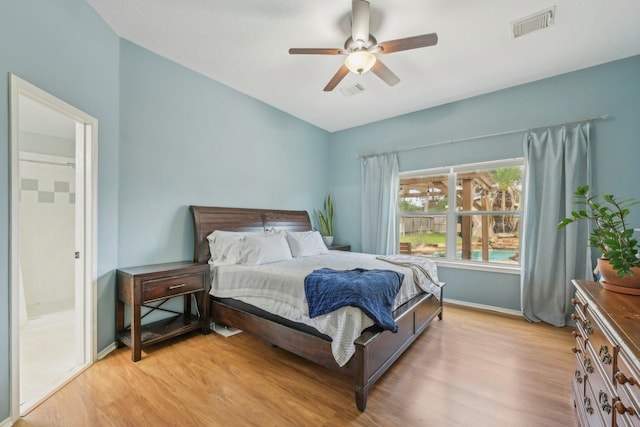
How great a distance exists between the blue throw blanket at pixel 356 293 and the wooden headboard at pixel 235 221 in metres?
1.61

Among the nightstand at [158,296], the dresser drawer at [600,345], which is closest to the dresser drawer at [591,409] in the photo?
the dresser drawer at [600,345]

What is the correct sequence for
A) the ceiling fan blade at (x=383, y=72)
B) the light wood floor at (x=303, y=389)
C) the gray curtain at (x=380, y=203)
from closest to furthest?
1. the light wood floor at (x=303, y=389)
2. the ceiling fan blade at (x=383, y=72)
3. the gray curtain at (x=380, y=203)

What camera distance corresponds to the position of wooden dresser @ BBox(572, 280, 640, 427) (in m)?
0.92

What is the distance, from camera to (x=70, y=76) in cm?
207

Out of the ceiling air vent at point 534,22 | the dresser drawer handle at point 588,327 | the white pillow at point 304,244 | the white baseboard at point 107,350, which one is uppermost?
the ceiling air vent at point 534,22

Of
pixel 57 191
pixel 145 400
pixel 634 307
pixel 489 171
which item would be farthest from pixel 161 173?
pixel 489 171

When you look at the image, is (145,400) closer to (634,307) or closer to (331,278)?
(331,278)

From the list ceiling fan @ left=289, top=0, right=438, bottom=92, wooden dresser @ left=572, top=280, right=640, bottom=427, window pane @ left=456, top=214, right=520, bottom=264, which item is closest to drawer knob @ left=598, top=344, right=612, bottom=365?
wooden dresser @ left=572, top=280, right=640, bottom=427

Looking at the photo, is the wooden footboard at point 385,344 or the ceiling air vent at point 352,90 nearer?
the wooden footboard at point 385,344

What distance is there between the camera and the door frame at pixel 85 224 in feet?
5.35

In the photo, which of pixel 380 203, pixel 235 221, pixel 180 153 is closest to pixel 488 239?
pixel 380 203

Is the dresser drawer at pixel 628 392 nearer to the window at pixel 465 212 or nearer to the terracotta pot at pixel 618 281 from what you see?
the terracotta pot at pixel 618 281

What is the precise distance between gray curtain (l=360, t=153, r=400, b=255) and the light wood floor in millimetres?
1957

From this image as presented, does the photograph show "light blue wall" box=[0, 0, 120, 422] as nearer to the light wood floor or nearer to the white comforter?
the light wood floor
